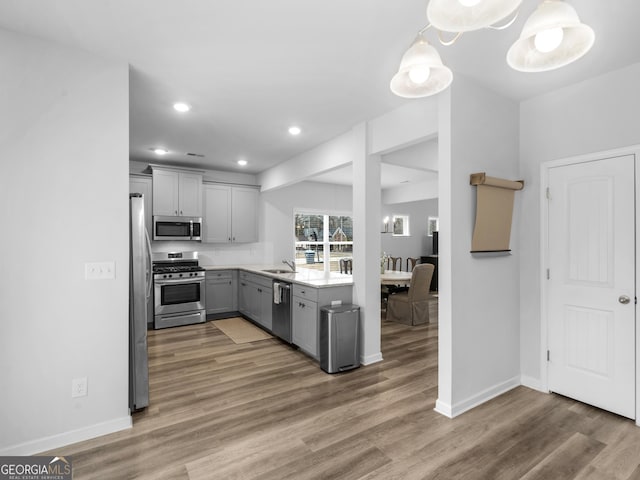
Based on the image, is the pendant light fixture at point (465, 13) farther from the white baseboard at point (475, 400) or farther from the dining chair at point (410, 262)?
the dining chair at point (410, 262)

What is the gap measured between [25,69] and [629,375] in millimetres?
4756

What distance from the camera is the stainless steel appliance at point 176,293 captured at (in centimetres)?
519

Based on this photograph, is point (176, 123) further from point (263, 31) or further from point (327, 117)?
point (263, 31)

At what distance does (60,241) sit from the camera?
7.41 feet

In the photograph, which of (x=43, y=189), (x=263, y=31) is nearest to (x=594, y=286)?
(x=263, y=31)

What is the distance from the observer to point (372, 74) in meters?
2.71

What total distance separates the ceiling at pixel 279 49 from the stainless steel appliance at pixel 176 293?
252 cm

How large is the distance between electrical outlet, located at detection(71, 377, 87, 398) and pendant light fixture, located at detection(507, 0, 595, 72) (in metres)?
3.07

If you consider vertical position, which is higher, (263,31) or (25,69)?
(263,31)

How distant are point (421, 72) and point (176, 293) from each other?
16.0 ft

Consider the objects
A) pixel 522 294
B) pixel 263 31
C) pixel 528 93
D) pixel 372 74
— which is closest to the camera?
pixel 263 31

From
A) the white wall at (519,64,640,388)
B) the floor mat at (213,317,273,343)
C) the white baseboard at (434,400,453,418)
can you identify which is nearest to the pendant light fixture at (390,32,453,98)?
the white wall at (519,64,640,388)

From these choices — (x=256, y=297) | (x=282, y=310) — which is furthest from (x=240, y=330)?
(x=282, y=310)

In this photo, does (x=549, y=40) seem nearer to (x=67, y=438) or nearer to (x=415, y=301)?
(x=67, y=438)
